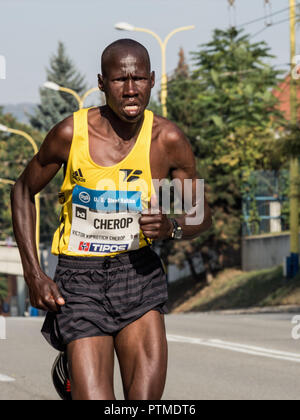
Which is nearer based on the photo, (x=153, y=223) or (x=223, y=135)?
(x=153, y=223)

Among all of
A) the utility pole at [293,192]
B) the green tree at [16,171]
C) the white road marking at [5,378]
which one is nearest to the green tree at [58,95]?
the green tree at [16,171]

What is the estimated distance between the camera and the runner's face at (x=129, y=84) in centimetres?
431

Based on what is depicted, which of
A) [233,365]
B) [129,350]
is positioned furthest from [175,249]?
[129,350]

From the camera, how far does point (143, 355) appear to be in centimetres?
438

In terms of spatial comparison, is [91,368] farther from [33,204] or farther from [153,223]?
[33,204]

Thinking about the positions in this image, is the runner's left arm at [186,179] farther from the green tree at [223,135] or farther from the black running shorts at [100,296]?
the green tree at [223,135]

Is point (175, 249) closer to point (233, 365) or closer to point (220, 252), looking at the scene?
point (220, 252)

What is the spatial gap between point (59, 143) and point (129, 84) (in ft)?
1.40

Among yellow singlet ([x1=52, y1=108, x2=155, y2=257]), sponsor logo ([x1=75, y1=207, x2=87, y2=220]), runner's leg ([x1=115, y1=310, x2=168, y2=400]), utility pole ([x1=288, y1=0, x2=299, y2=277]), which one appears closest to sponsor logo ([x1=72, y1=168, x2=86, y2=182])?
yellow singlet ([x1=52, y1=108, x2=155, y2=257])

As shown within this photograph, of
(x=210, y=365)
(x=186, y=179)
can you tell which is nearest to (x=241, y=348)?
(x=210, y=365)

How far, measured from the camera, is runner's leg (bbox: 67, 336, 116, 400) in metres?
4.23

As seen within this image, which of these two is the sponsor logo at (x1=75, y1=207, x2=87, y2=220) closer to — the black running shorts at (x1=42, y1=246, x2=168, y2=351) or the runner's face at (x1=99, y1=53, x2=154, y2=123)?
the black running shorts at (x1=42, y1=246, x2=168, y2=351)

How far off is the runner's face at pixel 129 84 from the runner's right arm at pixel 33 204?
26cm

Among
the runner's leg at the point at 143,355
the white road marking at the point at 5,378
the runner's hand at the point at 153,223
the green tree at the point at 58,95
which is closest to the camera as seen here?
the runner's hand at the point at 153,223
